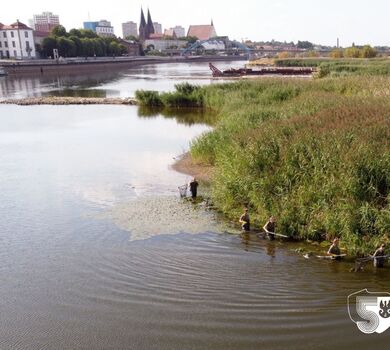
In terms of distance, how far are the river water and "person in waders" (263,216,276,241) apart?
0.29 metres

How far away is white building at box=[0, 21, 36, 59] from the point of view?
136125 mm

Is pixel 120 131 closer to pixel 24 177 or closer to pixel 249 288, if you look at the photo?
pixel 24 177

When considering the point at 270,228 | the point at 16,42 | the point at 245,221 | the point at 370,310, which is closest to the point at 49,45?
the point at 16,42

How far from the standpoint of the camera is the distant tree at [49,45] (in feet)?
418

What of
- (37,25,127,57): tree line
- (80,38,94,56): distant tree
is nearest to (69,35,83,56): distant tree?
(37,25,127,57): tree line

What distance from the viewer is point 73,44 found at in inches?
5069

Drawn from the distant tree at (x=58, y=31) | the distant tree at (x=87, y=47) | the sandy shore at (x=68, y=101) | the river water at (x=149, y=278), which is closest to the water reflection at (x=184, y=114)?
the sandy shore at (x=68, y=101)

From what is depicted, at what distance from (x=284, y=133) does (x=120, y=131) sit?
21468 millimetres

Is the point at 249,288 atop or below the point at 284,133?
below

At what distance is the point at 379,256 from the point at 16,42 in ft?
477

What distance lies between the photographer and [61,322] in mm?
10828

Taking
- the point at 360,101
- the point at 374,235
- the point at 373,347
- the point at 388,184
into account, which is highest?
the point at 360,101

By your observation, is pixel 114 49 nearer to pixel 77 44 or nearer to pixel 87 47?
pixel 87 47

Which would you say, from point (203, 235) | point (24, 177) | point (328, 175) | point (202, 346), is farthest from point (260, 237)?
point (24, 177)
